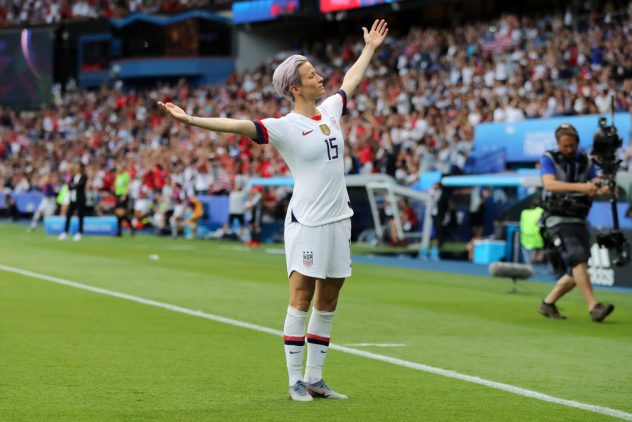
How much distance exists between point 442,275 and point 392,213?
668 centimetres

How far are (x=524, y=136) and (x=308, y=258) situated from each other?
22.3m

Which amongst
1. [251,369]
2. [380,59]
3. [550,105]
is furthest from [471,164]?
[251,369]

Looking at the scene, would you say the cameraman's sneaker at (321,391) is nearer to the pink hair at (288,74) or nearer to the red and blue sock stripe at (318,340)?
the red and blue sock stripe at (318,340)

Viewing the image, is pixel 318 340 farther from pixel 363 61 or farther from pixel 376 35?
pixel 376 35

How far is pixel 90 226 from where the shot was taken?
1483 inches

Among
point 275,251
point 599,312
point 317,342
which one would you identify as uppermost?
point 317,342

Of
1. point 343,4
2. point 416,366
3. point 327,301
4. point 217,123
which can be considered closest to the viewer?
point 217,123

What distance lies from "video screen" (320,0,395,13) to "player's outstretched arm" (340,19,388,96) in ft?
112

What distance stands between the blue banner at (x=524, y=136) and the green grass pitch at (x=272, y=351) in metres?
7.99

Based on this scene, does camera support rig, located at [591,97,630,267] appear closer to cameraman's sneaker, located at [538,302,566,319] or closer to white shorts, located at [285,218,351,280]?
cameraman's sneaker, located at [538,302,566,319]

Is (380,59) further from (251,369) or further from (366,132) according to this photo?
(251,369)

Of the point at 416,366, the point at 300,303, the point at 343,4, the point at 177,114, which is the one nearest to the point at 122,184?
the point at 343,4

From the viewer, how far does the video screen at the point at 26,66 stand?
59.7 m

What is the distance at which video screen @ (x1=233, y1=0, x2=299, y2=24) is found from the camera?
49.9 metres
